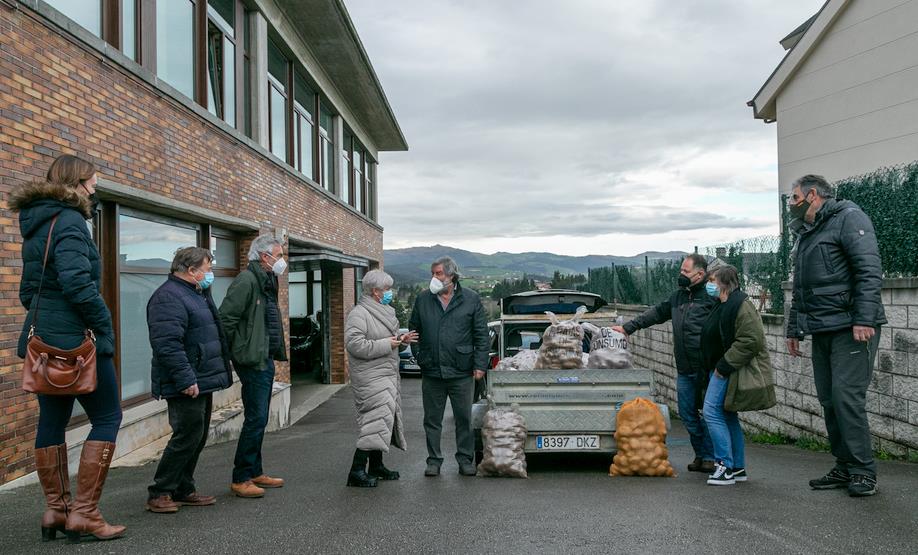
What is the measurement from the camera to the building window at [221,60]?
1170 cm

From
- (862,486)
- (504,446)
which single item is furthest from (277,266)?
(862,486)

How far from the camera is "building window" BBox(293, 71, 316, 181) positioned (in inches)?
680

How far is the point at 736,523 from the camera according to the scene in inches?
194

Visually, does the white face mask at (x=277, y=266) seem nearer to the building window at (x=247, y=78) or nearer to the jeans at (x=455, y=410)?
the jeans at (x=455, y=410)

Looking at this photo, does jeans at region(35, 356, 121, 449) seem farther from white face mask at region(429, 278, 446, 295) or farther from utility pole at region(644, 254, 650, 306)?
utility pole at region(644, 254, 650, 306)

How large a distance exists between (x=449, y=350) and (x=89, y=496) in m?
3.20

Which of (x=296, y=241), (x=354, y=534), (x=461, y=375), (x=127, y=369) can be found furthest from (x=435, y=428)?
(x=296, y=241)

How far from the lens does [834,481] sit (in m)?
5.75

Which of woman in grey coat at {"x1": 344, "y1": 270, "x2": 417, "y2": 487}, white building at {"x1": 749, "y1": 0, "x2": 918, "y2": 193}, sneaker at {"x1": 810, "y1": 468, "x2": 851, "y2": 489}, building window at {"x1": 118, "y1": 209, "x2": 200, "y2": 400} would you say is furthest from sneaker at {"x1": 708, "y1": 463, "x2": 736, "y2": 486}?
white building at {"x1": 749, "y1": 0, "x2": 918, "y2": 193}

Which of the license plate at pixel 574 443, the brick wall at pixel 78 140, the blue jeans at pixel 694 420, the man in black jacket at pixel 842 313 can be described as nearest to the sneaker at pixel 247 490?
the brick wall at pixel 78 140

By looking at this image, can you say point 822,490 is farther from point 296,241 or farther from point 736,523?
point 296,241

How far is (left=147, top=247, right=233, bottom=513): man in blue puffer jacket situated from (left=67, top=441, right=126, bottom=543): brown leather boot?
0.64 metres

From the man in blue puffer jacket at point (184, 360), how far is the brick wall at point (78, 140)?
1719 millimetres

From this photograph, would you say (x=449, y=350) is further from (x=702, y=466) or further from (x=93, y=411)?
(x=93, y=411)
